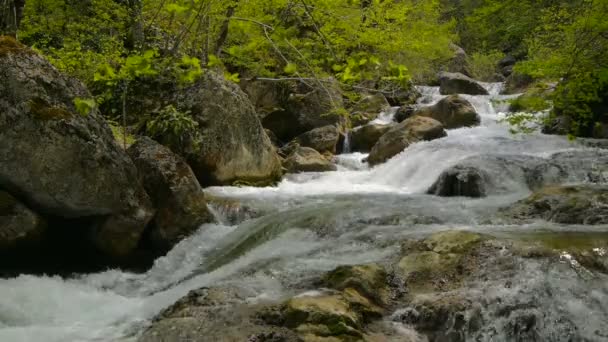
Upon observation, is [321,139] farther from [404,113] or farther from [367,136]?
[404,113]

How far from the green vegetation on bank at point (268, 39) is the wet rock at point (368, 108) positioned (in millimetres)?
2085

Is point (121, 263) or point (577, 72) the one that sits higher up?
point (577, 72)

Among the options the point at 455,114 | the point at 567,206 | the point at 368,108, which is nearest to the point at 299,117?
the point at 368,108

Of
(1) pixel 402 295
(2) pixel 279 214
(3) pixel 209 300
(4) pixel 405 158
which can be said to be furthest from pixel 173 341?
(4) pixel 405 158

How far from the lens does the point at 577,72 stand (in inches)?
322

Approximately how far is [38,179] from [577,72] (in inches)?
321

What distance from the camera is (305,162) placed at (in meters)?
12.8

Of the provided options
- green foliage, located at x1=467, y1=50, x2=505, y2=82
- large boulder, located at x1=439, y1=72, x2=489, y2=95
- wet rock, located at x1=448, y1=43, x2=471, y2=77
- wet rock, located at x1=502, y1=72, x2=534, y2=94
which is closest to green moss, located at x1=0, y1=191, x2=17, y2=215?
large boulder, located at x1=439, y1=72, x2=489, y2=95

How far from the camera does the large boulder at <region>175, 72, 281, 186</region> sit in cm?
971

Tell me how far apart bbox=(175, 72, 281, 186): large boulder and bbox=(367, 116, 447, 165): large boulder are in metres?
4.04

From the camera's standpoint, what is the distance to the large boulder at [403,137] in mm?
13500

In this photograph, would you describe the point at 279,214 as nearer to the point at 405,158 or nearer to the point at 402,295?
the point at 402,295

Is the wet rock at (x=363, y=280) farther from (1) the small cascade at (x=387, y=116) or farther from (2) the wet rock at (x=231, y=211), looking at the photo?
(1) the small cascade at (x=387, y=116)

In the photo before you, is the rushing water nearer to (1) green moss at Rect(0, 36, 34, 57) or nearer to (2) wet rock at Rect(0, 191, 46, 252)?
(2) wet rock at Rect(0, 191, 46, 252)
